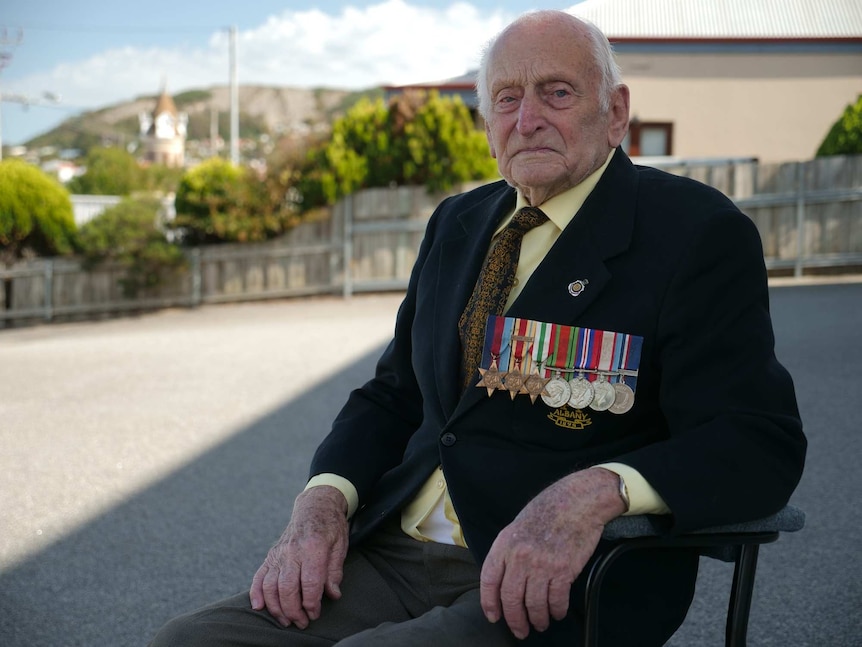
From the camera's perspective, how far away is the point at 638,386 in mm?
1986

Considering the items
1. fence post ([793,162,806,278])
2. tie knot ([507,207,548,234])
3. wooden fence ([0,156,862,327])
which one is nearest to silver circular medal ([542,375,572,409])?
tie knot ([507,207,548,234])

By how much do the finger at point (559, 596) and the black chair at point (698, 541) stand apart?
4 cm

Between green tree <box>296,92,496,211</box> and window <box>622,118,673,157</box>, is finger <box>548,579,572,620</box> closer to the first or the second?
green tree <box>296,92,496,211</box>

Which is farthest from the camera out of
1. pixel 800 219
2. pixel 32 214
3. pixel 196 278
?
pixel 32 214


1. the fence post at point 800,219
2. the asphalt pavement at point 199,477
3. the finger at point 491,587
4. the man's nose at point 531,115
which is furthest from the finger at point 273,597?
the fence post at point 800,219

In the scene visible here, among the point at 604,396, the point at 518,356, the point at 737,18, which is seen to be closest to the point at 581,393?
the point at 604,396

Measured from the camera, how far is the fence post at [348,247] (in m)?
15.5

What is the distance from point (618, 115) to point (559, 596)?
1.13 m

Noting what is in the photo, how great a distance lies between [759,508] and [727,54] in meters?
20.5

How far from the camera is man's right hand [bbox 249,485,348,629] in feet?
6.83

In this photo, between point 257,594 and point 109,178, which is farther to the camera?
Result: point 109,178

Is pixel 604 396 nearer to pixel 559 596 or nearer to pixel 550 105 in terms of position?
pixel 559 596

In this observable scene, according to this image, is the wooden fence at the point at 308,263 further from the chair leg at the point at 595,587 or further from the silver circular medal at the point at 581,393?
the chair leg at the point at 595,587

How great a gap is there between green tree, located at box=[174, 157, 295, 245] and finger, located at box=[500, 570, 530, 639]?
46.0 ft
